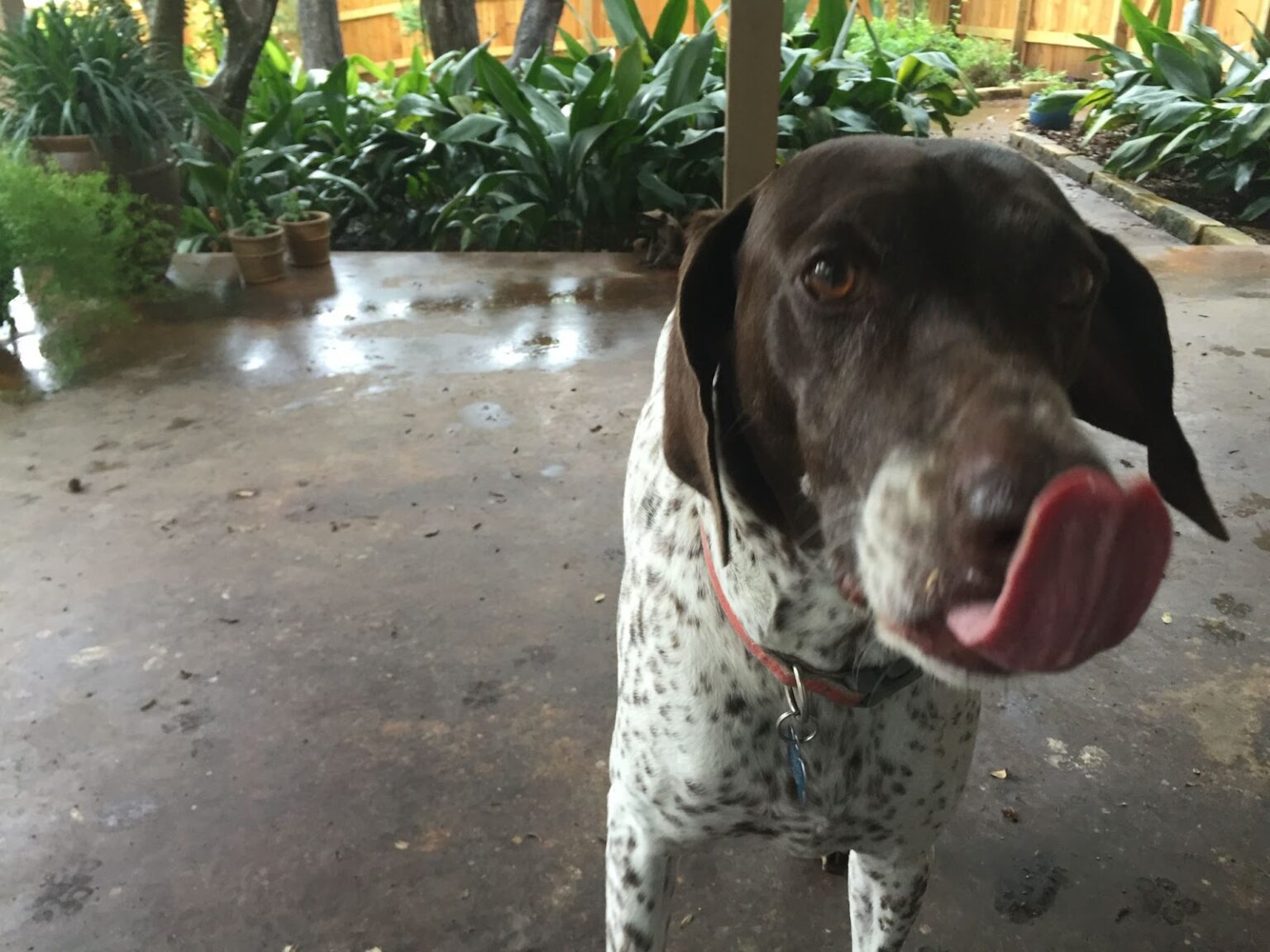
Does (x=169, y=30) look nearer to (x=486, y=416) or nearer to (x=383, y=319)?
(x=383, y=319)

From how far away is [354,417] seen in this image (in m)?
Answer: 3.69

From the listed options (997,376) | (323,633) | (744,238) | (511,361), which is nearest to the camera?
(997,376)

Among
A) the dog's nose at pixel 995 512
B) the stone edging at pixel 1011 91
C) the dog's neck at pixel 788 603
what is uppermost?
the dog's nose at pixel 995 512

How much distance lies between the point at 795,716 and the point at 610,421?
2326 mm

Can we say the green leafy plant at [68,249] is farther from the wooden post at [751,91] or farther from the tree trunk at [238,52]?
the wooden post at [751,91]

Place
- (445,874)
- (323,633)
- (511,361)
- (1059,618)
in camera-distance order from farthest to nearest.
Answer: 1. (511,361)
2. (323,633)
3. (445,874)
4. (1059,618)

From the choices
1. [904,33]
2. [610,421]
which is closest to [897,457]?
[610,421]

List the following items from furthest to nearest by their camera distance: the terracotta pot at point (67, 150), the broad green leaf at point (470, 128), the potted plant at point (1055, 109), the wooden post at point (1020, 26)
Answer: the wooden post at point (1020, 26) → the potted plant at point (1055, 109) → the broad green leaf at point (470, 128) → the terracotta pot at point (67, 150)

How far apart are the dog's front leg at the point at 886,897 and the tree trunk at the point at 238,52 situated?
5.90m

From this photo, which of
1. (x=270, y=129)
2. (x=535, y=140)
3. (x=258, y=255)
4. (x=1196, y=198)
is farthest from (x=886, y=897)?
(x=1196, y=198)

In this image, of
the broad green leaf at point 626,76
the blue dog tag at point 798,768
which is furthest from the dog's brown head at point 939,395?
the broad green leaf at point 626,76

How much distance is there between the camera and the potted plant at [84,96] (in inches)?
182

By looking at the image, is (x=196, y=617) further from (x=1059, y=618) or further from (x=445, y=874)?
(x=1059, y=618)

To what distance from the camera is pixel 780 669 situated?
1332 mm
